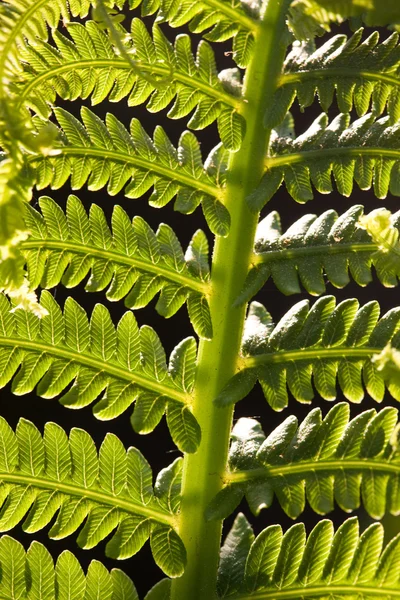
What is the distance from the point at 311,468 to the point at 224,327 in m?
0.22

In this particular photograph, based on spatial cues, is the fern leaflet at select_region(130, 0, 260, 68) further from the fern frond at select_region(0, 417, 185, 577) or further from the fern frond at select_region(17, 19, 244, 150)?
the fern frond at select_region(0, 417, 185, 577)

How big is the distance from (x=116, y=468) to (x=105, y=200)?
1307 mm

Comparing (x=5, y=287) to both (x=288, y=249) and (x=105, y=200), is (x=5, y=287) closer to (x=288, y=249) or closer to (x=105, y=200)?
(x=288, y=249)

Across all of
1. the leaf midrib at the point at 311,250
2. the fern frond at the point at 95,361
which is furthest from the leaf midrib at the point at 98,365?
the leaf midrib at the point at 311,250

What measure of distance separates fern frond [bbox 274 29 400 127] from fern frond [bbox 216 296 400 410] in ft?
0.92

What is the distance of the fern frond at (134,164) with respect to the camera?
0.93m

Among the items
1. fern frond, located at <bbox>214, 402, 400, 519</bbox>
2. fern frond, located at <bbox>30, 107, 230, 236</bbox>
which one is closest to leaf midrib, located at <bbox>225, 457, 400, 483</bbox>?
fern frond, located at <bbox>214, 402, 400, 519</bbox>

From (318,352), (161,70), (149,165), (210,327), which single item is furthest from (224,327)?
(161,70)

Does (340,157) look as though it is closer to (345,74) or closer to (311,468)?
(345,74)

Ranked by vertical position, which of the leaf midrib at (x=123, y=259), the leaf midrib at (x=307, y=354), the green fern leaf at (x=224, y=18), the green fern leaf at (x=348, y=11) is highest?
the green fern leaf at (x=224, y=18)

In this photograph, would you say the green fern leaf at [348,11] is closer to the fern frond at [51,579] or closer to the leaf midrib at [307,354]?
the leaf midrib at [307,354]

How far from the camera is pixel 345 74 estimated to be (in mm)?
917

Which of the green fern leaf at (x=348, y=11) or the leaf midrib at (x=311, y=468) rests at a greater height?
the green fern leaf at (x=348, y=11)

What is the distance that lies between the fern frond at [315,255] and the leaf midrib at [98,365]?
0.15m
